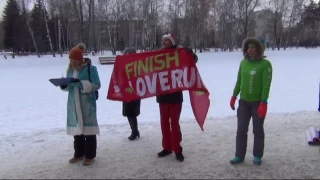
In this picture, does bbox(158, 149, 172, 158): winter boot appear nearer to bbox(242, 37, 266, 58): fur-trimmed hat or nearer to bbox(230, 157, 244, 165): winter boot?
bbox(230, 157, 244, 165): winter boot

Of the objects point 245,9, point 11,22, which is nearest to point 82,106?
point 245,9

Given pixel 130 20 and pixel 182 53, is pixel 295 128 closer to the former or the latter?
pixel 182 53

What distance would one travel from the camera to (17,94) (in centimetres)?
1316

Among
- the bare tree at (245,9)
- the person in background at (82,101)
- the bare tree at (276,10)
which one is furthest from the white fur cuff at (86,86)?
the bare tree at (276,10)

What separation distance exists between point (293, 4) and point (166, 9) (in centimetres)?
2463

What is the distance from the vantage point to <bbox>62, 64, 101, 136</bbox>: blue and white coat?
4875 mm

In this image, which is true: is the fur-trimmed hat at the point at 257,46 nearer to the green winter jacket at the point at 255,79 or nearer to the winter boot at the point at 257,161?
the green winter jacket at the point at 255,79

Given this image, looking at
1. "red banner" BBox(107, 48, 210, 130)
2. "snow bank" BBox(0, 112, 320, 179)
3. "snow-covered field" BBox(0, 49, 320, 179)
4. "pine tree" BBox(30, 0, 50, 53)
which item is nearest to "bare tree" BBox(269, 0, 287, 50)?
"pine tree" BBox(30, 0, 50, 53)

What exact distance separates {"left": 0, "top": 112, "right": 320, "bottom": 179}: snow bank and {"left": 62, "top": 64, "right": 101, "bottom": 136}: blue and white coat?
0.54 meters

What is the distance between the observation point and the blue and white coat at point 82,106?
16.0 ft

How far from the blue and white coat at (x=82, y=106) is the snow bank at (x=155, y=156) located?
0.54 metres

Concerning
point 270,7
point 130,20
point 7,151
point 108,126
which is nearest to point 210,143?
point 108,126

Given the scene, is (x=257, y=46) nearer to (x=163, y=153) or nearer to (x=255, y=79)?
(x=255, y=79)

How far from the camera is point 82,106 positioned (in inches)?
193
